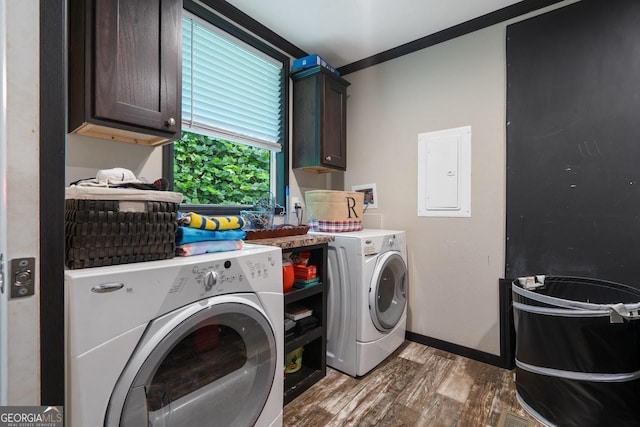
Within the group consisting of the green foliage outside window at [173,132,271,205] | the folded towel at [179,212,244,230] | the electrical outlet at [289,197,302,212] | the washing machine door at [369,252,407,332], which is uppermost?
the green foliage outside window at [173,132,271,205]

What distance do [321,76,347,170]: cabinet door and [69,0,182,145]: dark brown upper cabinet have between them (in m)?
1.23

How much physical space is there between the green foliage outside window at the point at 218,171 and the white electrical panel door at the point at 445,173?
1.26 m

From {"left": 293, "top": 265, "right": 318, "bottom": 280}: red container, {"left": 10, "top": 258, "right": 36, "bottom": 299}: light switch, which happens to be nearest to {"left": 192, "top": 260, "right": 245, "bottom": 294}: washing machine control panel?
{"left": 10, "top": 258, "right": 36, "bottom": 299}: light switch

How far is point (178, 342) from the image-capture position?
98 cm

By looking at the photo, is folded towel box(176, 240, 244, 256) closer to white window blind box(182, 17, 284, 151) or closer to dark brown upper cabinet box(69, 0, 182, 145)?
dark brown upper cabinet box(69, 0, 182, 145)

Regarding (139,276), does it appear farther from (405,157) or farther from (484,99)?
(484,99)

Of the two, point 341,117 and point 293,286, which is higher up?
point 341,117

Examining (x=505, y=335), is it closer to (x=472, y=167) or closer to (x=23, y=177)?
(x=472, y=167)

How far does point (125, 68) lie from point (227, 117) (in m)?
0.85

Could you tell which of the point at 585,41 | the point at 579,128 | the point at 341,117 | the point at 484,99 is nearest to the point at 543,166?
the point at 579,128

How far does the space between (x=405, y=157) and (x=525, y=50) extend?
1011 mm

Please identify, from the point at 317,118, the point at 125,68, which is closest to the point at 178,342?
the point at 125,68

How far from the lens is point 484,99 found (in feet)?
6.90

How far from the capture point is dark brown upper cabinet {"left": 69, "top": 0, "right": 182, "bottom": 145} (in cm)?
119
